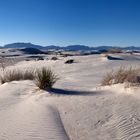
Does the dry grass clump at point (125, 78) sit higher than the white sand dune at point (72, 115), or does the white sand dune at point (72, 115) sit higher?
the dry grass clump at point (125, 78)

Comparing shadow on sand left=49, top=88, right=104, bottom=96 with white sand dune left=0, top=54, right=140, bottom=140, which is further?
shadow on sand left=49, top=88, right=104, bottom=96

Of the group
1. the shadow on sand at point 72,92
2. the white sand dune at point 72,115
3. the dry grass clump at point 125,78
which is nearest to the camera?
the white sand dune at point 72,115

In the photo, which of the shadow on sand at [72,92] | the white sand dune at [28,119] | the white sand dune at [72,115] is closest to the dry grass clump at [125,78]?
the white sand dune at [72,115]

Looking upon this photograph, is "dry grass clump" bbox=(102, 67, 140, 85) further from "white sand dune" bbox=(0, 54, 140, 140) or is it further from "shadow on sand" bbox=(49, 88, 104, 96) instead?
"shadow on sand" bbox=(49, 88, 104, 96)

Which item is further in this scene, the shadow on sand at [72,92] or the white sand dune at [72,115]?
the shadow on sand at [72,92]

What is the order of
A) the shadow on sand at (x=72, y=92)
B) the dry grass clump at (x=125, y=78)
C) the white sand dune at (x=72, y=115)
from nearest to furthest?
the white sand dune at (x=72, y=115) < the shadow on sand at (x=72, y=92) < the dry grass clump at (x=125, y=78)

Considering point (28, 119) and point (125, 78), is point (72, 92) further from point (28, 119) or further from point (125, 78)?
point (28, 119)

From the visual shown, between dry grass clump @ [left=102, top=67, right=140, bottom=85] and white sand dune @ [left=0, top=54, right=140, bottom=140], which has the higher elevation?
dry grass clump @ [left=102, top=67, right=140, bottom=85]

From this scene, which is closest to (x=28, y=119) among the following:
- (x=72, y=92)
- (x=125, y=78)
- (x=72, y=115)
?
(x=72, y=115)

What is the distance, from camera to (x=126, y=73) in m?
10.9

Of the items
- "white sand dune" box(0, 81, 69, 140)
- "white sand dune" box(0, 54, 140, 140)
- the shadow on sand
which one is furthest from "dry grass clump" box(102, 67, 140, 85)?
"white sand dune" box(0, 81, 69, 140)

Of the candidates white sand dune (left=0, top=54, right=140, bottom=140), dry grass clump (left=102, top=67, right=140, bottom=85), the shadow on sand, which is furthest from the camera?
dry grass clump (left=102, top=67, right=140, bottom=85)

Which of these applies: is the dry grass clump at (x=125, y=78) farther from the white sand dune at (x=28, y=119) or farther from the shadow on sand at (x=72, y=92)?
the white sand dune at (x=28, y=119)

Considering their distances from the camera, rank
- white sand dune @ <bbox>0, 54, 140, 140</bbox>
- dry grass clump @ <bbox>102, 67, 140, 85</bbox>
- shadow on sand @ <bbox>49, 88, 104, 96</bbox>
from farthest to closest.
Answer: dry grass clump @ <bbox>102, 67, 140, 85</bbox> < shadow on sand @ <bbox>49, 88, 104, 96</bbox> < white sand dune @ <bbox>0, 54, 140, 140</bbox>
